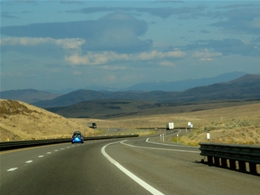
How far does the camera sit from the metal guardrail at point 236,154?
14.7 meters

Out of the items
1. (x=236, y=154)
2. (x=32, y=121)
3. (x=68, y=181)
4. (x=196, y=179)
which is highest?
(x=32, y=121)

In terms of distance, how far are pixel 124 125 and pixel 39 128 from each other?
205ft

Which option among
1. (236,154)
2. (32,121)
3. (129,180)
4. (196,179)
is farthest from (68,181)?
(32,121)

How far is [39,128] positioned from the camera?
95.2 m

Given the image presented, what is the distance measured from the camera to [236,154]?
15.9 m

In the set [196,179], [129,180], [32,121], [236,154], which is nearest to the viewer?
[196,179]

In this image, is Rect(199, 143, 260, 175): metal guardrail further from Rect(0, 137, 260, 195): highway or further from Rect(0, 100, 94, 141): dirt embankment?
Rect(0, 100, 94, 141): dirt embankment

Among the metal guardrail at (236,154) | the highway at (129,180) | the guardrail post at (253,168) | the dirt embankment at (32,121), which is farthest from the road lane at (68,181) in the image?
the dirt embankment at (32,121)

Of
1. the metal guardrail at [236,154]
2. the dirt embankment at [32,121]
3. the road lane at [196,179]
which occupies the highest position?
the dirt embankment at [32,121]

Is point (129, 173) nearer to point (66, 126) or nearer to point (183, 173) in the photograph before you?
point (183, 173)

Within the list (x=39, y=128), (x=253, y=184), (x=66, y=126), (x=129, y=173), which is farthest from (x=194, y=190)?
(x=66, y=126)

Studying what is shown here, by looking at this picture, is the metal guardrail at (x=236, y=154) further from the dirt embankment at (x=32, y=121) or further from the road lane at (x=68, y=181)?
the dirt embankment at (x=32, y=121)

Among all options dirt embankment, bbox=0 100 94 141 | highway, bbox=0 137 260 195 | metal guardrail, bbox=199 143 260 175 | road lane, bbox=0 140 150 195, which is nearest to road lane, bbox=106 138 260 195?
highway, bbox=0 137 260 195

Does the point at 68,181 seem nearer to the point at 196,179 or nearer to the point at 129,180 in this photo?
the point at 129,180
